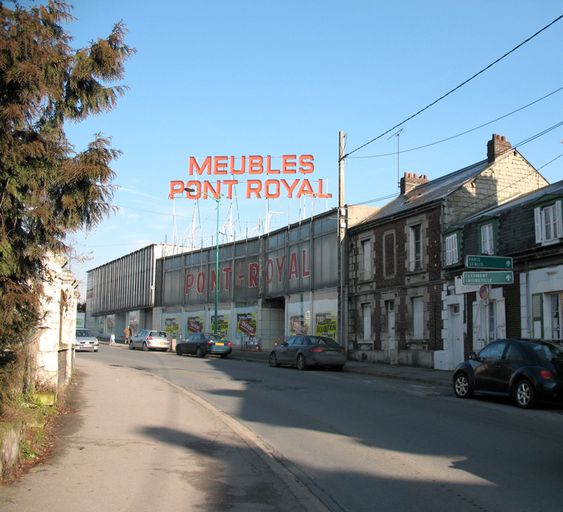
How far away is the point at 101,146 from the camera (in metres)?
6.89

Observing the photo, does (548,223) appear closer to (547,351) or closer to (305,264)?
(547,351)

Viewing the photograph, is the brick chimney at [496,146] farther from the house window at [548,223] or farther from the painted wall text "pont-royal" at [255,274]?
the painted wall text "pont-royal" at [255,274]

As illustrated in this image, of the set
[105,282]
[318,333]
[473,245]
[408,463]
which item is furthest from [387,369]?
[105,282]

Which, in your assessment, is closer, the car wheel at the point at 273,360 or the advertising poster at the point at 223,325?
the car wheel at the point at 273,360

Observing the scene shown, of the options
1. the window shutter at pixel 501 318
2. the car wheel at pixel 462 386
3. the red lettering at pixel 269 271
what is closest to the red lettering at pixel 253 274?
the red lettering at pixel 269 271

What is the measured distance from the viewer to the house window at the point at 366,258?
98.5 ft

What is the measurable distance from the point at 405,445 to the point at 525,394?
5.37m

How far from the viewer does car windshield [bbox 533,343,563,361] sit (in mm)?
13305

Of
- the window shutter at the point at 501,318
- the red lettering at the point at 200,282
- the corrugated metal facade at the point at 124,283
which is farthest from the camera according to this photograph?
the corrugated metal facade at the point at 124,283

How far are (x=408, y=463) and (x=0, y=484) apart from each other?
4644 mm

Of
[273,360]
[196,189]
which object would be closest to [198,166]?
[196,189]

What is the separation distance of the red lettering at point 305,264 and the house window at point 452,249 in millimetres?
11463

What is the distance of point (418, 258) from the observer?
87.2ft

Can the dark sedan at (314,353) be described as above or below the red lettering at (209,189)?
below
